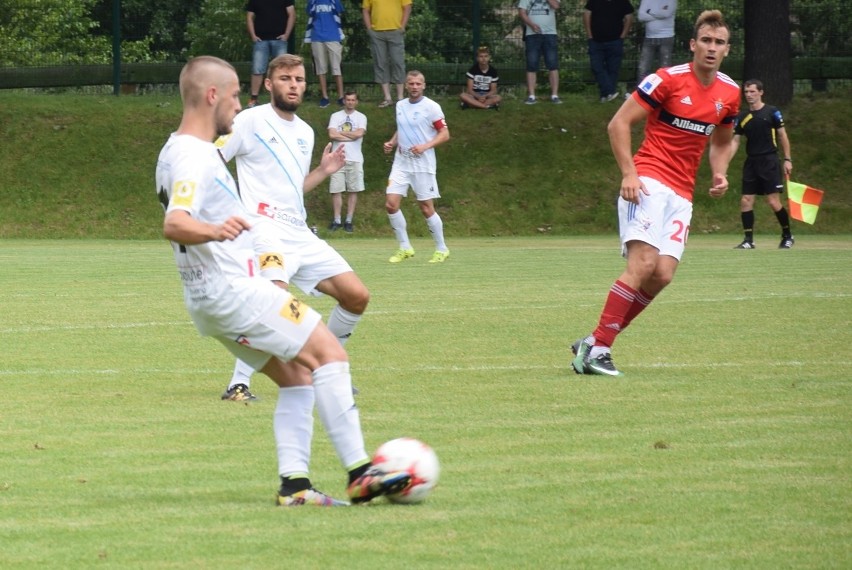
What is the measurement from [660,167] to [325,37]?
1967 centimetres

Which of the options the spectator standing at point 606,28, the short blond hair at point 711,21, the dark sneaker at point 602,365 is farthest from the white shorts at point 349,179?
the dark sneaker at point 602,365

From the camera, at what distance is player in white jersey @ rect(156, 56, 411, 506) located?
5.83m

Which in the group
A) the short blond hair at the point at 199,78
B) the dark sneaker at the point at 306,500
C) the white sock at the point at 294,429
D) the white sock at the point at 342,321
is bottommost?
the white sock at the point at 342,321

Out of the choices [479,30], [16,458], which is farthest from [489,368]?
[479,30]

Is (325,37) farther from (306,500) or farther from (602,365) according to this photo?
(306,500)

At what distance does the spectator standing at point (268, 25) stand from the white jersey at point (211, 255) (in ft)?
72.1

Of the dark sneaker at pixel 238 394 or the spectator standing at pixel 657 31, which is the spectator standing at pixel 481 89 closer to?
the spectator standing at pixel 657 31

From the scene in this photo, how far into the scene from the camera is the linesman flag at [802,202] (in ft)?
77.7

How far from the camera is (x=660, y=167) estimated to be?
393 inches

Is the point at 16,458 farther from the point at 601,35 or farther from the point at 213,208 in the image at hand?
the point at 601,35

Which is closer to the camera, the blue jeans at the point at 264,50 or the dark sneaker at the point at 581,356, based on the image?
the dark sneaker at the point at 581,356

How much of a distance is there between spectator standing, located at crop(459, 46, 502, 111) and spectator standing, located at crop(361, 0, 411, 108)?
62.4 inches

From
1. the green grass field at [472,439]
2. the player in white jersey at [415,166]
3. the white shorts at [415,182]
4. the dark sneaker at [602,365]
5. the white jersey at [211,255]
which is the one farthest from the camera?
the white shorts at [415,182]

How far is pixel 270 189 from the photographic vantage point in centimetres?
909
